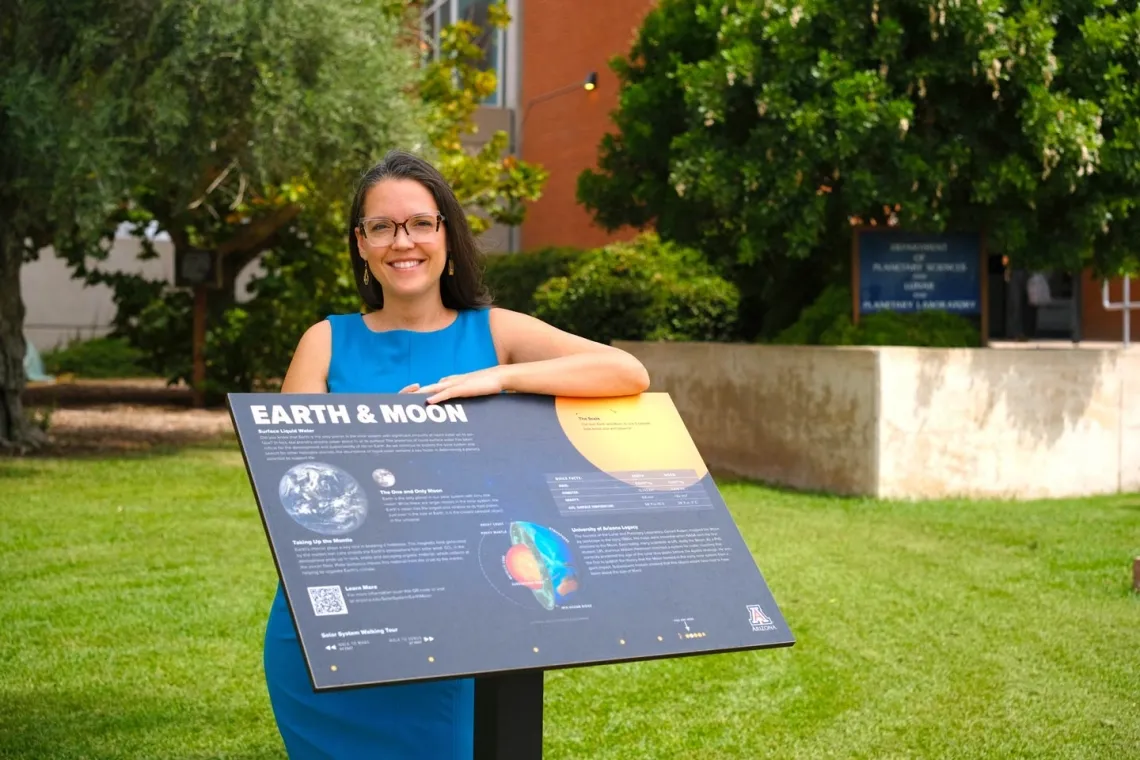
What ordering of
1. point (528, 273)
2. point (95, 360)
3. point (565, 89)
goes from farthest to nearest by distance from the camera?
point (95, 360), point (565, 89), point (528, 273)

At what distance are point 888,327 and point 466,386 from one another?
27.8 ft

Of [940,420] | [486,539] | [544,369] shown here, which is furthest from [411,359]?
[940,420]

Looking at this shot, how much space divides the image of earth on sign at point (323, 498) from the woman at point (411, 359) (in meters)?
0.34

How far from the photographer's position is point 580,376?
3.20 meters

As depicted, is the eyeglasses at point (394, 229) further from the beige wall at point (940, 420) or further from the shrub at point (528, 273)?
the shrub at point (528, 273)

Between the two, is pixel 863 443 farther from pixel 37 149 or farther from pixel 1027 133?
pixel 37 149

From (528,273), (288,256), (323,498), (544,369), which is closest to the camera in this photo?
(323,498)

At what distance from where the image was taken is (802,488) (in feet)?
36.2

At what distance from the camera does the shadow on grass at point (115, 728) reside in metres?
4.89

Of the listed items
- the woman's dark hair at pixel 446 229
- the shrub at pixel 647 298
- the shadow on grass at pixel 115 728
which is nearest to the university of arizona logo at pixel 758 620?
the woman's dark hair at pixel 446 229

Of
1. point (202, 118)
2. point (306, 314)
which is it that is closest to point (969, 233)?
point (202, 118)

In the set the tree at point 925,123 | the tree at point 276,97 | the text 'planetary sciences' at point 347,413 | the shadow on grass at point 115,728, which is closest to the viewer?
the text 'planetary sciences' at point 347,413

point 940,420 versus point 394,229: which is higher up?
point 394,229

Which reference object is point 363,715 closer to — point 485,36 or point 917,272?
point 917,272
